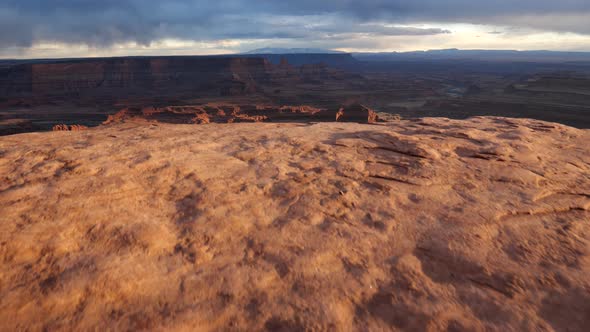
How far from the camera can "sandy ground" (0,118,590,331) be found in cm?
163

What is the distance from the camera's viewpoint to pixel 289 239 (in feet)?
7.23

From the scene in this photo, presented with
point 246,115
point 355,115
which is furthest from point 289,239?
point 246,115

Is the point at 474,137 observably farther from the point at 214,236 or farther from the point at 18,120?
the point at 18,120

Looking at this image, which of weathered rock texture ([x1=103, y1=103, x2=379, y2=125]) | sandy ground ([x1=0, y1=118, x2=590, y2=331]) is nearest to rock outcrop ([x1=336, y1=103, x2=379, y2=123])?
weathered rock texture ([x1=103, y1=103, x2=379, y2=125])

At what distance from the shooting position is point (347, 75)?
5591 cm

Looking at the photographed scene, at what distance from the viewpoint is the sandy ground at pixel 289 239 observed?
163 cm

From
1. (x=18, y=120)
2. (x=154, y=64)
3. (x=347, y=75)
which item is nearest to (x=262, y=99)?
(x=18, y=120)

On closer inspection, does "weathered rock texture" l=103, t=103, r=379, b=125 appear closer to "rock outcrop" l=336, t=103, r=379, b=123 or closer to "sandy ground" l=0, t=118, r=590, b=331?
"rock outcrop" l=336, t=103, r=379, b=123

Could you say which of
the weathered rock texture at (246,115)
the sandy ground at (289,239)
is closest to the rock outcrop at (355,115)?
the weathered rock texture at (246,115)

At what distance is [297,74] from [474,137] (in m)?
49.0

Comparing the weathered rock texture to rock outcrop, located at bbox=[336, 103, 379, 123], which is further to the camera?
the weathered rock texture

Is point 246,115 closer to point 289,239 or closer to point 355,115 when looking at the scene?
point 355,115

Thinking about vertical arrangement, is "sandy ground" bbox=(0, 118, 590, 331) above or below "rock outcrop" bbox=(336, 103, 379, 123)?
below

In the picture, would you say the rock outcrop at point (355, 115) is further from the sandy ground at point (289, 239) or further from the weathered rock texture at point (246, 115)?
the sandy ground at point (289, 239)
